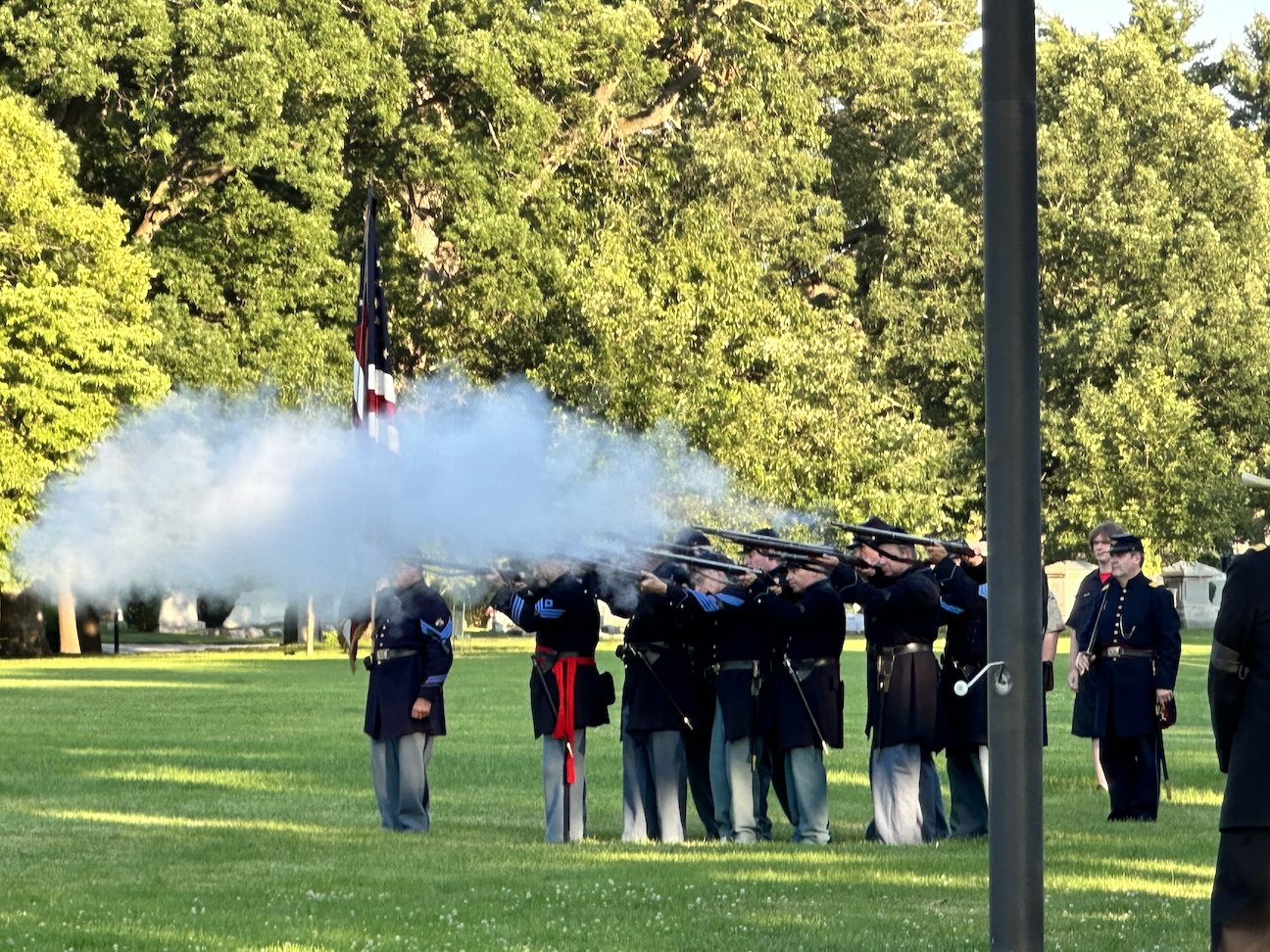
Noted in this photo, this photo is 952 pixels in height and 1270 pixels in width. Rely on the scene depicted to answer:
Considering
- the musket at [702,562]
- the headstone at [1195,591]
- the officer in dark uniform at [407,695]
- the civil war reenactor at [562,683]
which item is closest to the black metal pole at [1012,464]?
the musket at [702,562]

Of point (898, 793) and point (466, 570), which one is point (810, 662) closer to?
point (898, 793)

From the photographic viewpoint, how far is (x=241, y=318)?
41.5 m

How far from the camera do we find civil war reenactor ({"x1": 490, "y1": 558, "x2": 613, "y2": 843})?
526 inches

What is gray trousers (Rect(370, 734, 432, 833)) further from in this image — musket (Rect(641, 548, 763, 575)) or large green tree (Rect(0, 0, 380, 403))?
large green tree (Rect(0, 0, 380, 403))

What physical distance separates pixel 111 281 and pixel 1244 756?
31.8 metres

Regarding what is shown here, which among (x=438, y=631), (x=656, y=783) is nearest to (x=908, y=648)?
(x=656, y=783)

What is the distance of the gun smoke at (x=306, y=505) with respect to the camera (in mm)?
11211

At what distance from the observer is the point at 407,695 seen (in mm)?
14219

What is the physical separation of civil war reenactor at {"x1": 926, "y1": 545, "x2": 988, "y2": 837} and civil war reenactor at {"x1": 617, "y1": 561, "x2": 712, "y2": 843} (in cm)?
169

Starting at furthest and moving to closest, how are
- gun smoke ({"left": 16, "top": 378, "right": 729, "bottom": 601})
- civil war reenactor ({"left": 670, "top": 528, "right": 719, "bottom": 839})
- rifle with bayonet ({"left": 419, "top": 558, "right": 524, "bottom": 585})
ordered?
civil war reenactor ({"left": 670, "top": 528, "right": 719, "bottom": 839}) < rifle with bayonet ({"left": 419, "top": 558, "right": 524, "bottom": 585}) < gun smoke ({"left": 16, "top": 378, "right": 729, "bottom": 601})

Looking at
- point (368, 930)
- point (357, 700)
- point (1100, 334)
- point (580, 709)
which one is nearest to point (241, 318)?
point (357, 700)

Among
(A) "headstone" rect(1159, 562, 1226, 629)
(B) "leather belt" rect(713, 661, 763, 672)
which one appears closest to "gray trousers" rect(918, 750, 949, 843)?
(B) "leather belt" rect(713, 661, 763, 672)

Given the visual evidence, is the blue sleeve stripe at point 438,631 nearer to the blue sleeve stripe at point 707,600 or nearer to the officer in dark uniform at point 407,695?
the officer in dark uniform at point 407,695

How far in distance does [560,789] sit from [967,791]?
2673mm
